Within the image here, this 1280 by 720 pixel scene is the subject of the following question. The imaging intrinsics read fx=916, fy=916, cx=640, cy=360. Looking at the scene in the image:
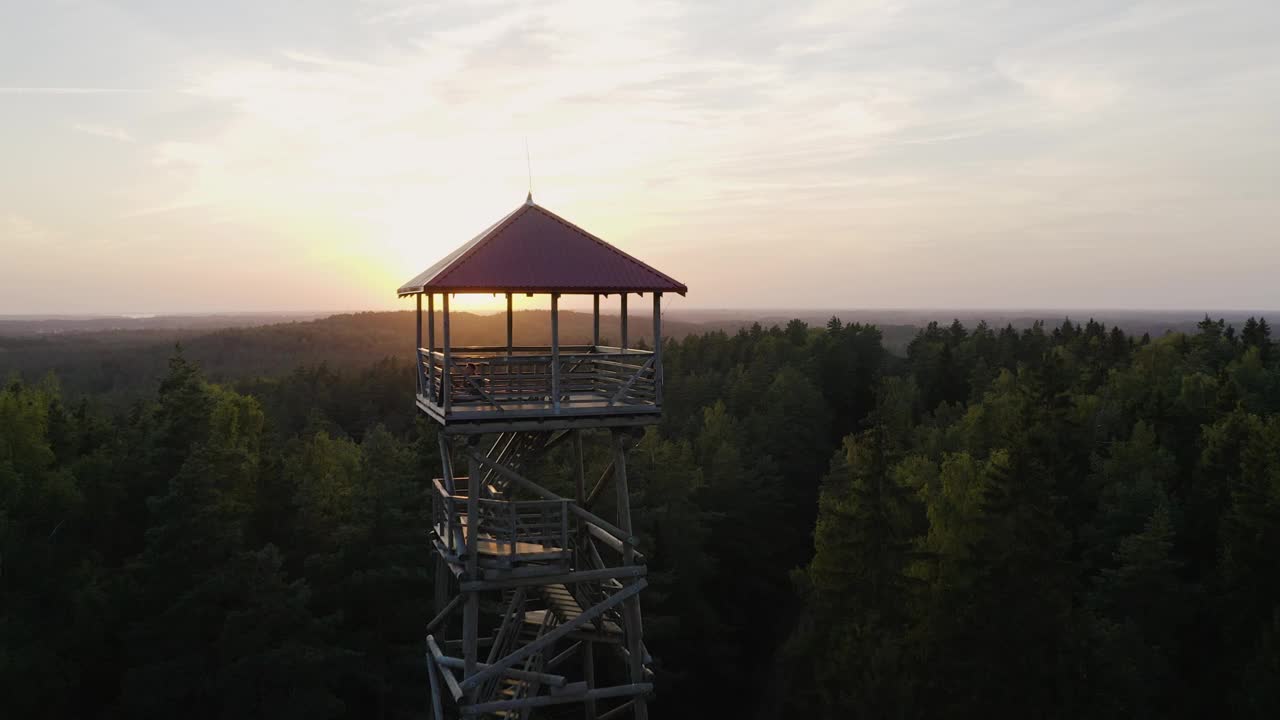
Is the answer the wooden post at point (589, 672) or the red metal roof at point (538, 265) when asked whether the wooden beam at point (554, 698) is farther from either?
the red metal roof at point (538, 265)

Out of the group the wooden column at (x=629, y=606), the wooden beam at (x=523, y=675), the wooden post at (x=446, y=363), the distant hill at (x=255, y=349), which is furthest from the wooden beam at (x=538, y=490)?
the distant hill at (x=255, y=349)

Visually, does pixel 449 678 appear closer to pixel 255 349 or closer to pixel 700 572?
pixel 700 572

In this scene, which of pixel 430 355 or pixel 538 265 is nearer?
pixel 538 265

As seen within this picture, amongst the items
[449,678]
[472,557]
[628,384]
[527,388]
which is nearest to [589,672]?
[449,678]

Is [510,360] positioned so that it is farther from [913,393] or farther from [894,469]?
[913,393]

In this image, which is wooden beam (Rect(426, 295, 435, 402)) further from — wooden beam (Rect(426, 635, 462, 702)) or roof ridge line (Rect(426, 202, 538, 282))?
wooden beam (Rect(426, 635, 462, 702))

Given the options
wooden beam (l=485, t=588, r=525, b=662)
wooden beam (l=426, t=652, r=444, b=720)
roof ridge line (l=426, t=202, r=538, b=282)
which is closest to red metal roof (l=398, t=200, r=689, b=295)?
roof ridge line (l=426, t=202, r=538, b=282)

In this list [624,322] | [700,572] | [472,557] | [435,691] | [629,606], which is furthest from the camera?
[700,572]
